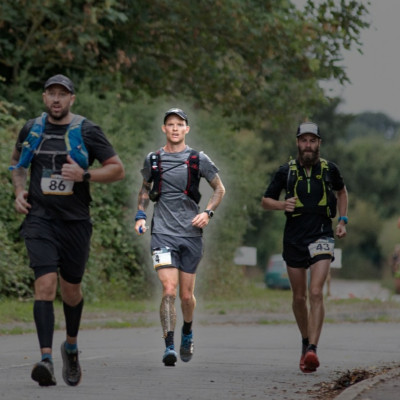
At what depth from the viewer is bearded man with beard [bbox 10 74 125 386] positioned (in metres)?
7.77

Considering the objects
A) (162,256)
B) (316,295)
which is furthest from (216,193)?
(316,295)

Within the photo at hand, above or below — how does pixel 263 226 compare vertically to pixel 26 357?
above

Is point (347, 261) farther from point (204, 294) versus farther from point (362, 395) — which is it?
point (362, 395)

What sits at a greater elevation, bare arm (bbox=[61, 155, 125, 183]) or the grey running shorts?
bare arm (bbox=[61, 155, 125, 183])

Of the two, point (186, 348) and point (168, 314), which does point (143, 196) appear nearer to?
point (168, 314)

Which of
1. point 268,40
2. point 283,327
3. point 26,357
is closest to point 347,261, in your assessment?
point 268,40

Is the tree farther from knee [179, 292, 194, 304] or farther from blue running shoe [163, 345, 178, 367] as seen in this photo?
blue running shoe [163, 345, 178, 367]

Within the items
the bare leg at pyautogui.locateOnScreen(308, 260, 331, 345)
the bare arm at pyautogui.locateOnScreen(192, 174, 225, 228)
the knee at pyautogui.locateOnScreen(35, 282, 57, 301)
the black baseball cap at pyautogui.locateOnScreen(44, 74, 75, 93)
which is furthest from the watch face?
the bare leg at pyautogui.locateOnScreen(308, 260, 331, 345)

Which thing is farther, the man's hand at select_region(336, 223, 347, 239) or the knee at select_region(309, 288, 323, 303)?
the man's hand at select_region(336, 223, 347, 239)

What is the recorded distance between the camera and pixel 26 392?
772cm

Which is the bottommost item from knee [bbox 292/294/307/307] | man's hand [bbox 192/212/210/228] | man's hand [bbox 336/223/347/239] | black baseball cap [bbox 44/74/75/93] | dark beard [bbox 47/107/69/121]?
knee [bbox 292/294/307/307]

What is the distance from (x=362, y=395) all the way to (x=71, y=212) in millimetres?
2229

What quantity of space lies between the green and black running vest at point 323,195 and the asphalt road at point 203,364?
4.24 feet

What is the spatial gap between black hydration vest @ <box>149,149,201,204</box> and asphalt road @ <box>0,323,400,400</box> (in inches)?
56.4
